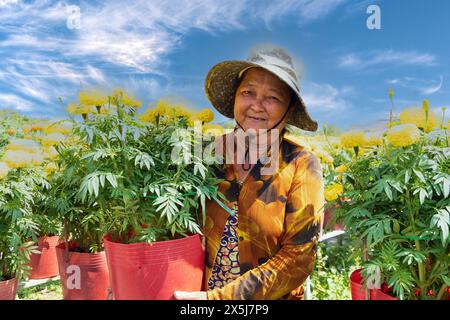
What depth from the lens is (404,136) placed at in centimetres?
91

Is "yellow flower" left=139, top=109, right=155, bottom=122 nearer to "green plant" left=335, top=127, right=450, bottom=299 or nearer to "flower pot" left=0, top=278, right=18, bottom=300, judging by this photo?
"green plant" left=335, top=127, right=450, bottom=299

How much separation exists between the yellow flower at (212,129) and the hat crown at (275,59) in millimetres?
229

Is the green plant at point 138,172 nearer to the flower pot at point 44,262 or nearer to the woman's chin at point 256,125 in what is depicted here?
the woman's chin at point 256,125

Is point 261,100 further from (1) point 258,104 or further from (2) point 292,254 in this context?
(2) point 292,254

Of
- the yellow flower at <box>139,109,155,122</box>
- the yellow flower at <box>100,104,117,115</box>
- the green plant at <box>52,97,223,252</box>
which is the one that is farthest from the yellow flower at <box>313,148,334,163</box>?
the yellow flower at <box>100,104,117,115</box>

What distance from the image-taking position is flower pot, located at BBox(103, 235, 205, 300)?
3.21ft

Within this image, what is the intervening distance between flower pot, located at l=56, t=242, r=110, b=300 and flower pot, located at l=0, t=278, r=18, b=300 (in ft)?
0.63

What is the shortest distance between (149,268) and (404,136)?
719 millimetres

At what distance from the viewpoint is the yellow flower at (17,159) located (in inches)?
47.2

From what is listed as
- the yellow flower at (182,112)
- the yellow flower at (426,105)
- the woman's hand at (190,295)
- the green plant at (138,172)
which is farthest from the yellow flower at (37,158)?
the yellow flower at (426,105)

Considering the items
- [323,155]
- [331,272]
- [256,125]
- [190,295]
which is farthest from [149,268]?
[331,272]
